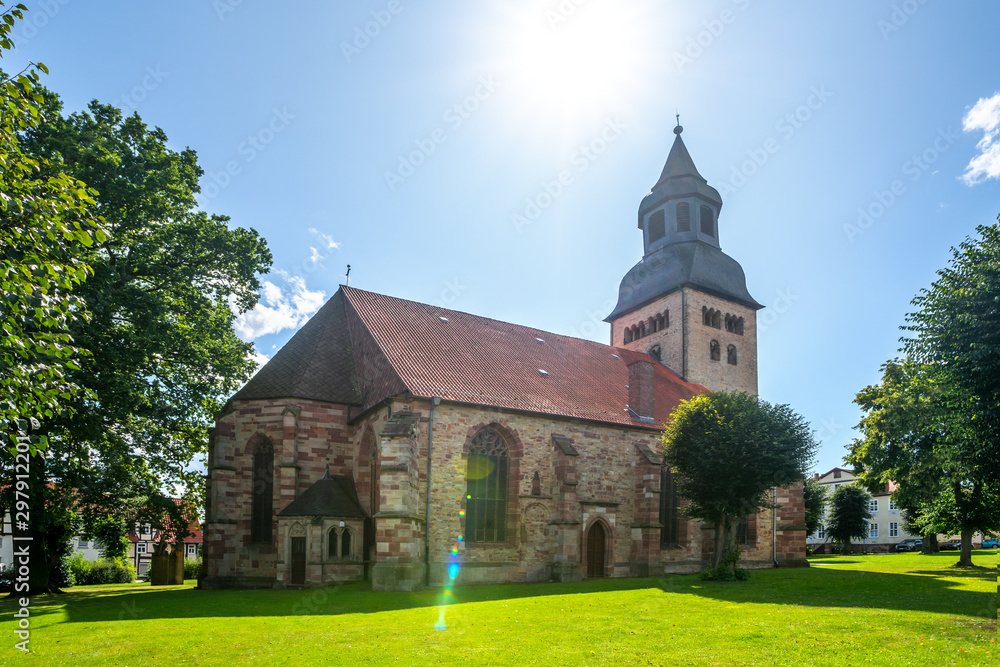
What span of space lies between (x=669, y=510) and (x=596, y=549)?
14.9 feet

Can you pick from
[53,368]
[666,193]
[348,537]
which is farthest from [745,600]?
[666,193]

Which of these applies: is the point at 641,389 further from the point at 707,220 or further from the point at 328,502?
the point at 328,502

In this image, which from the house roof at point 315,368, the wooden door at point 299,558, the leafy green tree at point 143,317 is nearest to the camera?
the leafy green tree at point 143,317

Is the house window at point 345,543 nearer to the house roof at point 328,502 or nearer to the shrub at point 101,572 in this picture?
the house roof at point 328,502

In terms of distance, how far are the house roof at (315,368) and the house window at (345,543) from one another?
4.93 m

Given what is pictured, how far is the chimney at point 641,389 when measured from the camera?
30141 mm

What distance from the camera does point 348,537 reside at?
23.0 metres

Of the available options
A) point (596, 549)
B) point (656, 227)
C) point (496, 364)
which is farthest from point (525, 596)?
point (656, 227)

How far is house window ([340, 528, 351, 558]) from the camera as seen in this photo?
74.7 ft

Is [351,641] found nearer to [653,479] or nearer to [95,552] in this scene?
[653,479]

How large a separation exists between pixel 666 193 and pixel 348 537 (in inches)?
1056

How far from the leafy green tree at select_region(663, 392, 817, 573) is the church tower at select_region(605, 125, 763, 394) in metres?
11.3

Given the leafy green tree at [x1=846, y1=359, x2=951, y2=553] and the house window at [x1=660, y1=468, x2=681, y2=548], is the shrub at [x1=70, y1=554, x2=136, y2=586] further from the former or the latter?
the leafy green tree at [x1=846, y1=359, x2=951, y2=553]

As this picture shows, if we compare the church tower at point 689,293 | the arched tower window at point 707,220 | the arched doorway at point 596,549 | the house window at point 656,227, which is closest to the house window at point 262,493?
the arched doorway at point 596,549
